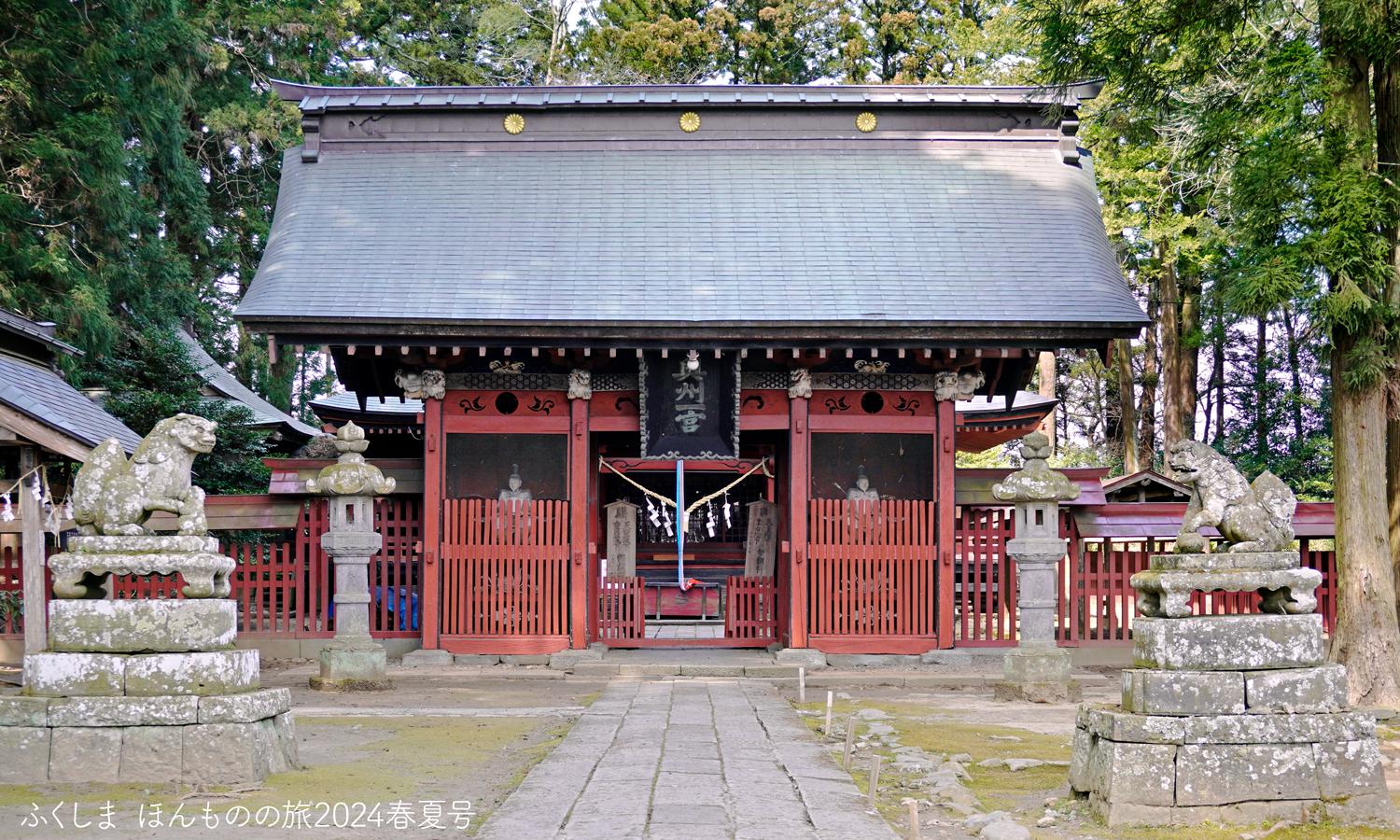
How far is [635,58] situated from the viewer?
31.9 m

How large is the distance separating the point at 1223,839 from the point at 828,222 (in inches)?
419

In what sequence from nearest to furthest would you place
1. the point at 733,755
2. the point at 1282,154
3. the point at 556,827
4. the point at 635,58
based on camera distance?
the point at 556,827, the point at 733,755, the point at 1282,154, the point at 635,58

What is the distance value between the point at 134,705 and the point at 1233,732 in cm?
596

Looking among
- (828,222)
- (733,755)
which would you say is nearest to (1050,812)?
(733,755)

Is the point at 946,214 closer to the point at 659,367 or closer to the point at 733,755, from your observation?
the point at 659,367

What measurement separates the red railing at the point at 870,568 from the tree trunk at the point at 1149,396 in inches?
588

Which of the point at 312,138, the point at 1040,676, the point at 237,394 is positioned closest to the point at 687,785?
the point at 1040,676

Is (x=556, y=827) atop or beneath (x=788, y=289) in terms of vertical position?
beneath

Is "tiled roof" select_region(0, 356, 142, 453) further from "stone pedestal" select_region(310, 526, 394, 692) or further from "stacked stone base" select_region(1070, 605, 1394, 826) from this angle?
"stacked stone base" select_region(1070, 605, 1394, 826)

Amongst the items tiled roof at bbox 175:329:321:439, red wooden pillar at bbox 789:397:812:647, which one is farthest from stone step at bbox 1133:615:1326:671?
tiled roof at bbox 175:329:321:439

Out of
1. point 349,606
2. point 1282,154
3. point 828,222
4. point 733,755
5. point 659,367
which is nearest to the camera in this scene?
point 733,755

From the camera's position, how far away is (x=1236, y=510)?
22.2ft

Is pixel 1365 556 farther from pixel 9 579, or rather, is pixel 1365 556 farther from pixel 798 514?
pixel 9 579

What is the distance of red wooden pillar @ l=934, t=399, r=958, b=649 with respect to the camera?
13773 millimetres
